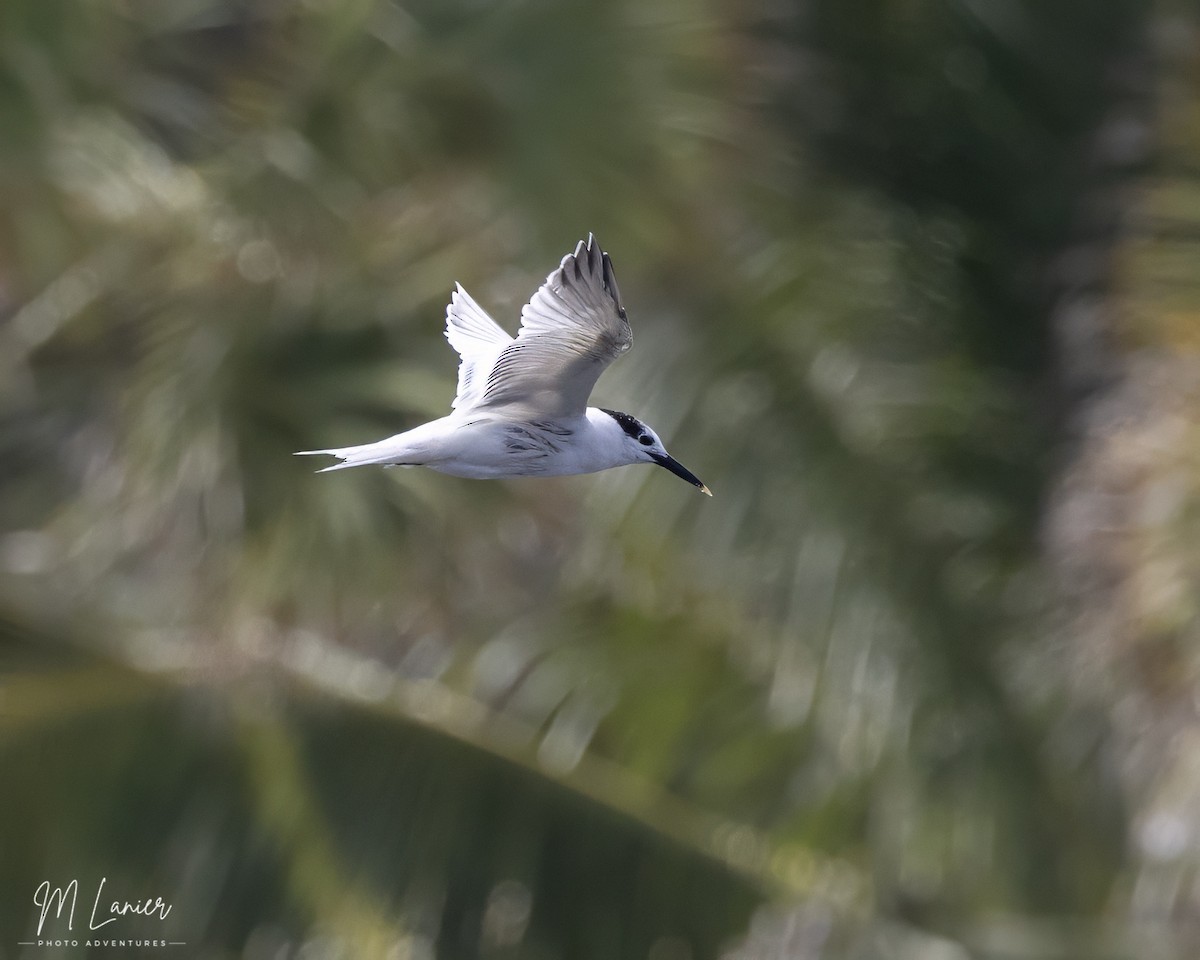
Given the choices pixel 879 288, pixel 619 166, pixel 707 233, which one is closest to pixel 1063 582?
pixel 879 288

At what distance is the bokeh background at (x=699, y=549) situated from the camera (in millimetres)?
3982

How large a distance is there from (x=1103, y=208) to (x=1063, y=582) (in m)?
0.97

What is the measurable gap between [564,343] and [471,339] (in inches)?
33.5

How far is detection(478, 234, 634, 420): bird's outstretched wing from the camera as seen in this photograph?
2814mm

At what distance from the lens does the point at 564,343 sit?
294cm

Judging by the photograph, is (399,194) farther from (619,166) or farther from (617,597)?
(617,597)
